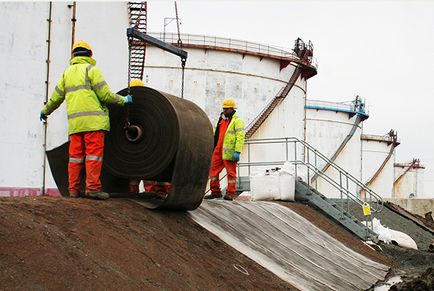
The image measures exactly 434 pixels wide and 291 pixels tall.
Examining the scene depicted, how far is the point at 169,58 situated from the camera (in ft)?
81.7

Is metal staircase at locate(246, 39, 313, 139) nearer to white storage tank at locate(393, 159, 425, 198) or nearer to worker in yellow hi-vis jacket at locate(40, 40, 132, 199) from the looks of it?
worker in yellow hi-vis jacket at locate(40, 40, 132, 199)

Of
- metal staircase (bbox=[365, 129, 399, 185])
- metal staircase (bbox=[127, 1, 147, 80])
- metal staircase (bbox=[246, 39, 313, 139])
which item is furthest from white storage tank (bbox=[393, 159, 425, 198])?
metal staircase (bbox=[127, 1, 147, 80])

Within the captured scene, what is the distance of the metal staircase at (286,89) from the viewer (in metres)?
26.5

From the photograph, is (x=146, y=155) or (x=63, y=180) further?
(x=63, y=180)

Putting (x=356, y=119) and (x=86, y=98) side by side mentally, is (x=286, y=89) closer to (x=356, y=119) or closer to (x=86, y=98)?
(x=356, y=119)

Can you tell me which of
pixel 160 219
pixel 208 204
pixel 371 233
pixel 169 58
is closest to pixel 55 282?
pixel 160 219

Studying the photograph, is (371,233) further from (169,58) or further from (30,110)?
(169,58)

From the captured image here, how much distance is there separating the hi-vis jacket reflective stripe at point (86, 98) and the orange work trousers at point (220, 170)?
16.6 ft

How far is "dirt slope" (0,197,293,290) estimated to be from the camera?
4566 millimetres

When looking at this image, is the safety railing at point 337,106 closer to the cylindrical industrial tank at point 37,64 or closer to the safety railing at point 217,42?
the safety railing at point 217,42

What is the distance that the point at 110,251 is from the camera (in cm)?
543

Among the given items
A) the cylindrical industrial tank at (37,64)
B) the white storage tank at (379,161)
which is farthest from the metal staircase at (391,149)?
the cylindrical industrial tank at (37,64)

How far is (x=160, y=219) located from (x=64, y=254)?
2308mm

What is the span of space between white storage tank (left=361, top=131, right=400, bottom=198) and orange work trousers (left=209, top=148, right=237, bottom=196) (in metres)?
34.6
